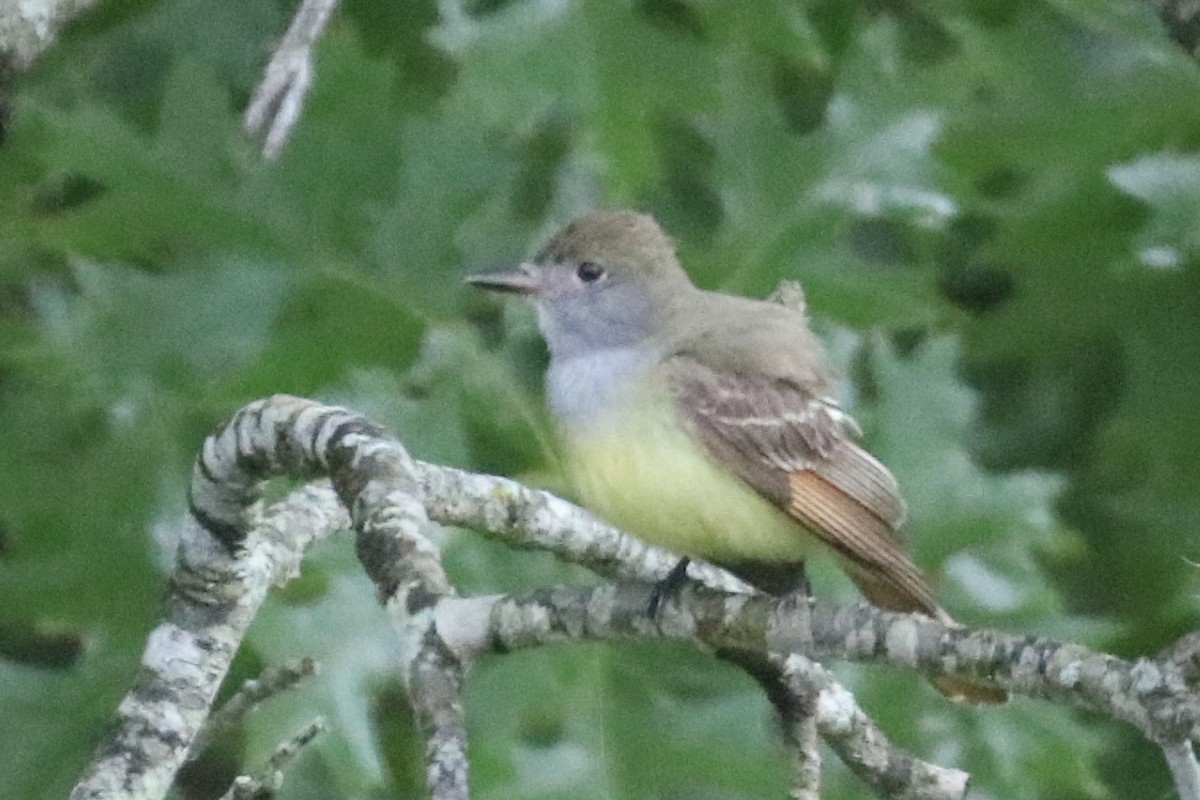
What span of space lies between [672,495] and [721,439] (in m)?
0.19

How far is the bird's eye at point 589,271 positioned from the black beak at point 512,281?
0.09 metres

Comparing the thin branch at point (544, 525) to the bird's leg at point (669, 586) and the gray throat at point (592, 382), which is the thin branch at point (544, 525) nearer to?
the bird's leg at point (669, 586)

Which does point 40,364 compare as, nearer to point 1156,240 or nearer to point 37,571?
point 37,571

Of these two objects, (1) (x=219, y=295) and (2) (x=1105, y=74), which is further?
(2) (x=1105, y=74)

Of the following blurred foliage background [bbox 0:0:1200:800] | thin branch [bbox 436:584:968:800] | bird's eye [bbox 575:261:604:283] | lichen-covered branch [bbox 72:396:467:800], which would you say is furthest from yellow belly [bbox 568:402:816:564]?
bird's eye [bbox 575:261:604:283]

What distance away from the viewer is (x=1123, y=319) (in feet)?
15.2

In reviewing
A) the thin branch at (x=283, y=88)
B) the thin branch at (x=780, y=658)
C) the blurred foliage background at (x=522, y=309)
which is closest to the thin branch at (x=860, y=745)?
the thin branch at (x=780, y=658)

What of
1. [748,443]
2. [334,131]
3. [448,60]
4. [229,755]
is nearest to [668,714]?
[748,443]

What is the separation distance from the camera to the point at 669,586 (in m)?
3.04

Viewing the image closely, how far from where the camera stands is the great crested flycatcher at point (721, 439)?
10.8 ft

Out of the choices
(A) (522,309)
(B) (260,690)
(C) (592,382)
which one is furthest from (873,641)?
(A) (522,309)

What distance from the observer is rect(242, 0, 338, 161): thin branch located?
2486 millimetres

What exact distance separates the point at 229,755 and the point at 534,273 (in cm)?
120

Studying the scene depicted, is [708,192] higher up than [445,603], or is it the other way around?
[445,603]
